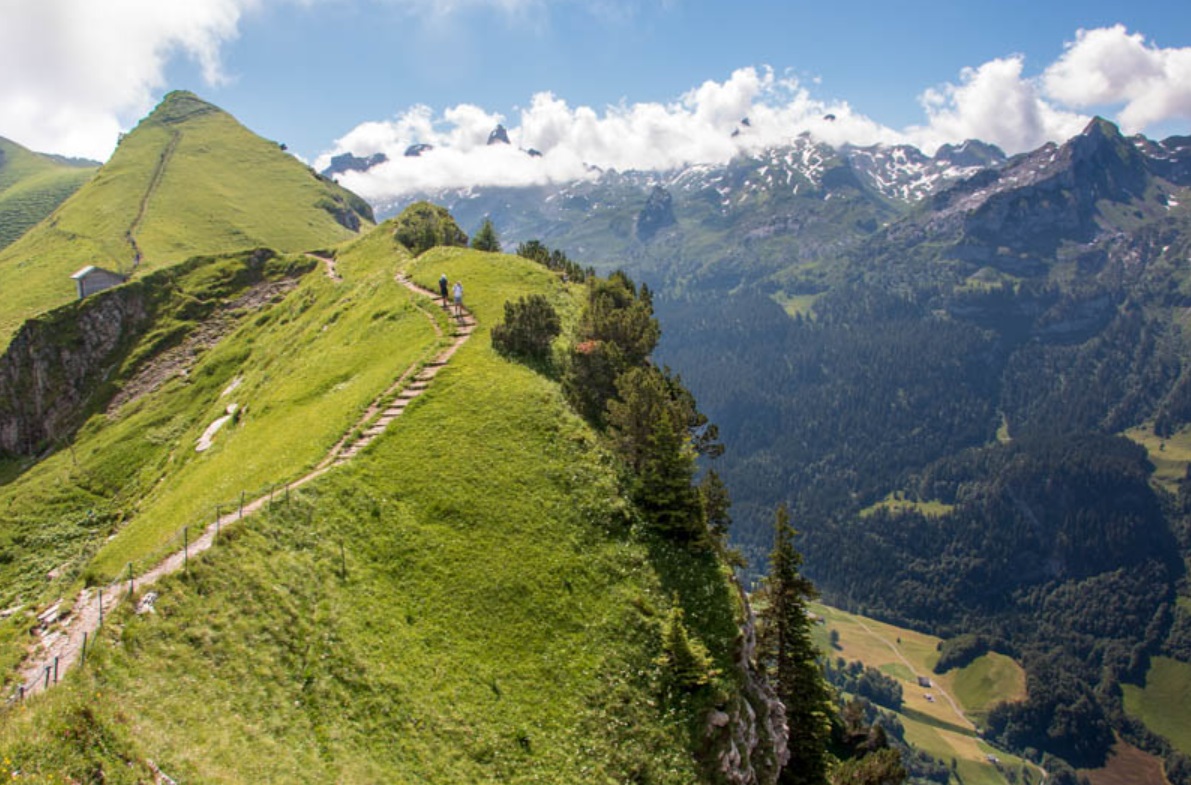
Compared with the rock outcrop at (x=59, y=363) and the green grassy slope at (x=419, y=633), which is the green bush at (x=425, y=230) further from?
the green grassy slope at (x=419, y=633)

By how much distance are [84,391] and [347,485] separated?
72177 mm

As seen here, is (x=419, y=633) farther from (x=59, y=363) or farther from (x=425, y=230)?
(x=425, y=230)

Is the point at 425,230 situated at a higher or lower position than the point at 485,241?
higher

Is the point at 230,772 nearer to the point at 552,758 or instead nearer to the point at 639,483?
the point at 552,758

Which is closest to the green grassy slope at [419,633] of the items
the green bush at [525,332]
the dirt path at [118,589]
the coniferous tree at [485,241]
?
the dirt path at [118,589]

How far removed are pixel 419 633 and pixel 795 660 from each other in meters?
28.3

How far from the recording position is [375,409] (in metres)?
45.6

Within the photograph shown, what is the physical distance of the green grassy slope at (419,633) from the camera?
72.0 ft

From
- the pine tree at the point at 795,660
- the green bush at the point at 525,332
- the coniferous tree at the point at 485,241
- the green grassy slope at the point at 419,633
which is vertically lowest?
the pine tree at the point at 795,660

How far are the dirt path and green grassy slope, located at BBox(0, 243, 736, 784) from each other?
5.07 ft

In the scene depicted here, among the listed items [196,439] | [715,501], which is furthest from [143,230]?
[715,501]

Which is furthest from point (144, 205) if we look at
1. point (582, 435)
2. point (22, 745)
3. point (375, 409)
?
point (22, 745)

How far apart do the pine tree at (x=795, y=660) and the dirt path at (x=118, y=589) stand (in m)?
28.8

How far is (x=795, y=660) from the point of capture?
44.4 metres
